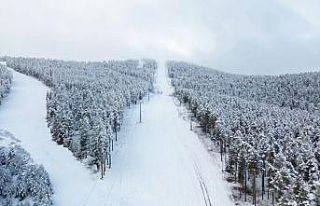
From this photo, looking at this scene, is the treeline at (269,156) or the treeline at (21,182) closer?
the treeline at (269,156)

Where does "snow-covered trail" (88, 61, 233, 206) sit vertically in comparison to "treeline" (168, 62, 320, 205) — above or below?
below

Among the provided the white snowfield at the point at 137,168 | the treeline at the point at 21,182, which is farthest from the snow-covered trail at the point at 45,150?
the treeline at the point at 21,182

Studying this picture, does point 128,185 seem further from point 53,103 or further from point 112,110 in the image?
point 53,103

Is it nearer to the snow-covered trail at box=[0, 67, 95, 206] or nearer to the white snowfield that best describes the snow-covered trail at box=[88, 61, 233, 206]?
the white snowfield

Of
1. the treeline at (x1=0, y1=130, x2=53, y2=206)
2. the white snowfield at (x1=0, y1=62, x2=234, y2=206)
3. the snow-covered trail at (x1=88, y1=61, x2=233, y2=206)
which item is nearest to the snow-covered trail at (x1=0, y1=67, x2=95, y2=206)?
the white snowfield at (x1=0, y1=62, x2=234, y2=206)

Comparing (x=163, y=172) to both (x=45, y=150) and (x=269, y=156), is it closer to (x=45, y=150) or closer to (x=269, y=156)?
(x=269, y=156)

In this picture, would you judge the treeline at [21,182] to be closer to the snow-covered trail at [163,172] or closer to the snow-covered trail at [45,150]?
the snow-covered trail at [45,150]
